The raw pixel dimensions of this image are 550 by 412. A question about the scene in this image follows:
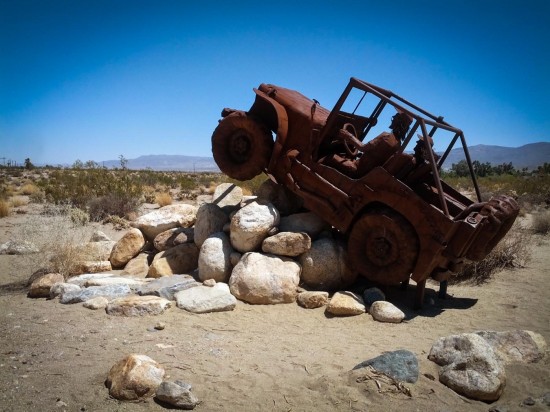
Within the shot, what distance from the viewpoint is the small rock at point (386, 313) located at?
4672 mm

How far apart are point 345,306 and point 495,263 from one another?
12.6 feet

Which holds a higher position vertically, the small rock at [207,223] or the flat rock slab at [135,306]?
the small rock at [207,223]

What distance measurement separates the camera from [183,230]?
6957 mm

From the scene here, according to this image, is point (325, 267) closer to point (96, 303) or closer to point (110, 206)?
point (96, 303)

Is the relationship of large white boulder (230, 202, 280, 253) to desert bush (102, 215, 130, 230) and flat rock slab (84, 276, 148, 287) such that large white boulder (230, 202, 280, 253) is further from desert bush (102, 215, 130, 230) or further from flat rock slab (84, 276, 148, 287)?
desert bush (102, 215, 130, 230)

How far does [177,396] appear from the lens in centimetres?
272

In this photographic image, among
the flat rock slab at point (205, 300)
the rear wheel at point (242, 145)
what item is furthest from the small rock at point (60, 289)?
the rear wheel at point (242, 145)

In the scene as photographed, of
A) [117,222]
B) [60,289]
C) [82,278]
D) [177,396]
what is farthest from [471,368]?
[117,222]

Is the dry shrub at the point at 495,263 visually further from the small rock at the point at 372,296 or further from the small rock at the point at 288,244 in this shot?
the small rock at the point at 288,244

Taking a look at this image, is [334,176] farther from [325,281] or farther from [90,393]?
[90,393]

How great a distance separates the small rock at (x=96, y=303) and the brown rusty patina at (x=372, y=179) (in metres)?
3.03

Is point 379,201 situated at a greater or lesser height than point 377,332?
greater

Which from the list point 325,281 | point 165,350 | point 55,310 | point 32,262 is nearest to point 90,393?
point 165,350

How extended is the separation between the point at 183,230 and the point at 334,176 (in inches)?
124
